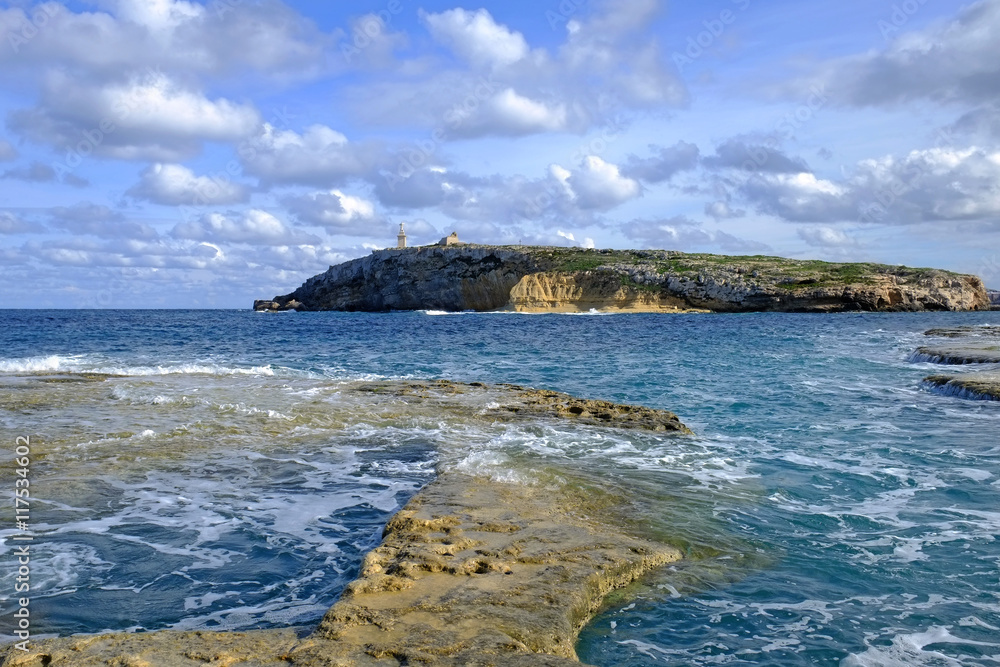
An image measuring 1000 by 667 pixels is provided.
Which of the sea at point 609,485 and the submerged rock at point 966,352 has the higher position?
the submerged rock at point 966,352

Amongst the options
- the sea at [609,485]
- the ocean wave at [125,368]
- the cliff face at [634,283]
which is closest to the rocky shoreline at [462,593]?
the sea at [609,485]

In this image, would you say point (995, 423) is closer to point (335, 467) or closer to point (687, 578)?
point (687, 578)

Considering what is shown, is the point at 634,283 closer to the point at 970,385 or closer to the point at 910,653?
the point at 970,385

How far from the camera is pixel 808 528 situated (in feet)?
25.8

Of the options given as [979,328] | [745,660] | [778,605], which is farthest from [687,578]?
[979,328]

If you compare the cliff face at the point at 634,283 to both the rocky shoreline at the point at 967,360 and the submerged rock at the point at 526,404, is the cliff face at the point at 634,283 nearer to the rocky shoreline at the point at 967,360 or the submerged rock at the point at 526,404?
the rocky shoreline at the point at 967,360

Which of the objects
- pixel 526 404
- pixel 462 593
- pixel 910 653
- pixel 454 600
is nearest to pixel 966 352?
pixel 526 404

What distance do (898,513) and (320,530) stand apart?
22.8ft

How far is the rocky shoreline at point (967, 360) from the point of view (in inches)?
688

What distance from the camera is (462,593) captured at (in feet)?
18.2

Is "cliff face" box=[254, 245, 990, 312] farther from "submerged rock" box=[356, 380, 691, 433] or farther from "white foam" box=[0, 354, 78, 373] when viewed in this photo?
"submerged rock" box=[356, 380, 691, 433]

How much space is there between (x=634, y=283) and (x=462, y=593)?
94.8 m

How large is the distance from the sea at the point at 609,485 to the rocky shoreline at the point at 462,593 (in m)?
0.37

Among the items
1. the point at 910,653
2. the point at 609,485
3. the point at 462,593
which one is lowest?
the point at 910,653
